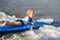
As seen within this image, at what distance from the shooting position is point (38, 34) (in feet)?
4.86

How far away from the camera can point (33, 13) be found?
157 centimetres

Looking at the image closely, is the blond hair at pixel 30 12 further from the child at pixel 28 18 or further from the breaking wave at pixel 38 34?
the breaking wave at pixel 38 34

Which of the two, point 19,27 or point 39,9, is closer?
point 19,27

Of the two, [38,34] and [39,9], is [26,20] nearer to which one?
[38,34]

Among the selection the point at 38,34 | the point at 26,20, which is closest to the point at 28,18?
the point at 26,20

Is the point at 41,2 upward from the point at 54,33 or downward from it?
upward

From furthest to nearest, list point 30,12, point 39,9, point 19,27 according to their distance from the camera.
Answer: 1. point 39,9
2. point 30,12
3. point 19,27

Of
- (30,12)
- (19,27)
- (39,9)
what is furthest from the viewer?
(39,9)

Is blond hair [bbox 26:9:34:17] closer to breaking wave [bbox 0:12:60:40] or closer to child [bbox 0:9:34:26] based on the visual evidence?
child [bbox 0:9:34:26]

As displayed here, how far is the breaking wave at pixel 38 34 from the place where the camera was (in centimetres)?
140

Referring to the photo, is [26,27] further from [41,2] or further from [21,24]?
[41,2]

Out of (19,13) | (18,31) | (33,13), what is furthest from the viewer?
(19,13)

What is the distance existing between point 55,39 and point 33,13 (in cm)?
26

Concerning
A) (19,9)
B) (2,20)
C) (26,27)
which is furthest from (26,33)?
(19,9)
